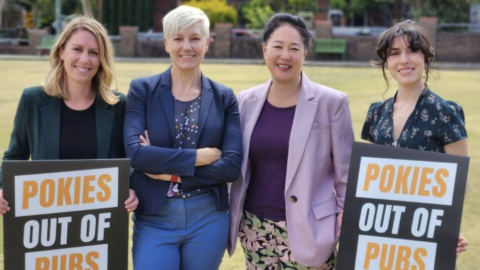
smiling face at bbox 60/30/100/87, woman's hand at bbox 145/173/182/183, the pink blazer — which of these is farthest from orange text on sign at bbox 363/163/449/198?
smiling face at bbox 60/30/100/87

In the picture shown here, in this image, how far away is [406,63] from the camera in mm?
3232

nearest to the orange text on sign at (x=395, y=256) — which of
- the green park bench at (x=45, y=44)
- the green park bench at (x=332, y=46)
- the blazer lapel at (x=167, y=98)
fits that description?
the blazer lapel at (x=167, y=98)

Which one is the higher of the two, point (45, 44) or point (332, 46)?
point (332, 46)

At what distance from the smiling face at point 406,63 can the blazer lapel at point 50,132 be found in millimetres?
1696

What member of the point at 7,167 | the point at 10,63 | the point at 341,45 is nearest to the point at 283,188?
the point at 7,167

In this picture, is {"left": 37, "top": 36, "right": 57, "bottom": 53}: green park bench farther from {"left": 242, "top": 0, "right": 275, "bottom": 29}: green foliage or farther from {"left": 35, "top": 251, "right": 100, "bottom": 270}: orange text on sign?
{"left": 35, "top": 251, "right": 100, "bottom": 270}: orange text on sign

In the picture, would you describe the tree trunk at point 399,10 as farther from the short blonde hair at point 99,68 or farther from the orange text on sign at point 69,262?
the orange text on sign at point 69,262

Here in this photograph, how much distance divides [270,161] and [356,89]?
15141 millimetres

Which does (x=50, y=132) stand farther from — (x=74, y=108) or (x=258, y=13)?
(x=258, y=13)

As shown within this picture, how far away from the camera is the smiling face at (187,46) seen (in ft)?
10.7

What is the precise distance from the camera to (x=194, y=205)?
3.26m

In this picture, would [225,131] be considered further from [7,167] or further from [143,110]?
[7,167]

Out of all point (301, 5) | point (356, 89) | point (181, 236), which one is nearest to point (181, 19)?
point (181, 236)

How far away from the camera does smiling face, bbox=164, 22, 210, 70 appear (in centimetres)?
325
